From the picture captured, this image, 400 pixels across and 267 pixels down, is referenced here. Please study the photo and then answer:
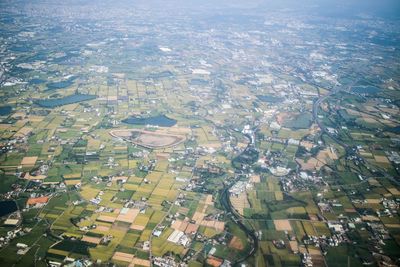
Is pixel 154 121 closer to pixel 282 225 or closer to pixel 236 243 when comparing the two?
pixel 282 225

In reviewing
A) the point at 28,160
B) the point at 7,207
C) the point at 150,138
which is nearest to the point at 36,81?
the point at 28,160

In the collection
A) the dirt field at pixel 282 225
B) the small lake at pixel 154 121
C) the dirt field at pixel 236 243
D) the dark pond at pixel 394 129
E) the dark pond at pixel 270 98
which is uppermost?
the small lake at pixel 154 121

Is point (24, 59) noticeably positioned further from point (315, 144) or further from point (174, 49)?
point (315, 144)

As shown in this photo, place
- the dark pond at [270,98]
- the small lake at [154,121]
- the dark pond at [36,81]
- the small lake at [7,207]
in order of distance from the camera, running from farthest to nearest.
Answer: the dark pond at [36,81] → the dark pond at [270,98] → the small lake at [154,121] → the small lake at [7,207]

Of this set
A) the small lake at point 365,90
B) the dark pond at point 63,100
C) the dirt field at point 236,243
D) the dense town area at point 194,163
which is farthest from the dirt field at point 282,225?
the small lake at point 365,90

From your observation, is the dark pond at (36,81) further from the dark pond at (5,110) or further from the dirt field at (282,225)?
the dirt field at (282,225)

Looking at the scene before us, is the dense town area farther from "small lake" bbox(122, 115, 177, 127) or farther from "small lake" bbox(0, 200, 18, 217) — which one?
"small lake" bbox(122, 115, 177, 127)
